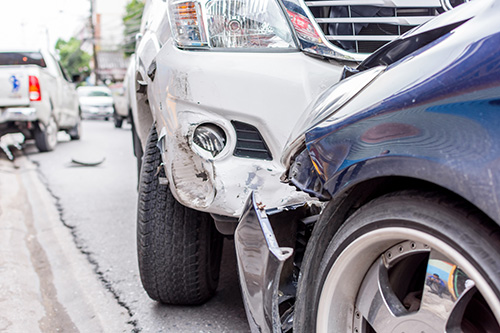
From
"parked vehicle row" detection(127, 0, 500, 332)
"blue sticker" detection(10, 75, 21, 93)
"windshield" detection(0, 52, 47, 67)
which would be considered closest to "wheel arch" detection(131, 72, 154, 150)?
"parked vehicle row" detection(127, 0, 500, 332)

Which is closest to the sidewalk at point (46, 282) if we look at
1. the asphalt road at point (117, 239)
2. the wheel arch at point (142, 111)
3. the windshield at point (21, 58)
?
the asphalt road at point (117, 239)

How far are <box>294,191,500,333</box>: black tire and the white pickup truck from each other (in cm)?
866

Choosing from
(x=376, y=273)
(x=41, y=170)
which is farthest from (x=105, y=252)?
(x=41, y=170)

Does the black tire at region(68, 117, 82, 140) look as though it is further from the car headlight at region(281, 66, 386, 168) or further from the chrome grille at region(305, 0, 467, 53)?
the car headlight at region(281, 66, 386, 168)

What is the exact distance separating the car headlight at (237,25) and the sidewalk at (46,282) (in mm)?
1457

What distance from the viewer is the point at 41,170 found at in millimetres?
7840

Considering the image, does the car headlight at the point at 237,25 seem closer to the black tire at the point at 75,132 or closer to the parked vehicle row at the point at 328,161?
the parked vehicle row at the point at 328,161

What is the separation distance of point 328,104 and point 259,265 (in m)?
0.51

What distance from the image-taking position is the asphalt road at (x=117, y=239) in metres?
2.75

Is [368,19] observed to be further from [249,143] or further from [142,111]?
[142,111]

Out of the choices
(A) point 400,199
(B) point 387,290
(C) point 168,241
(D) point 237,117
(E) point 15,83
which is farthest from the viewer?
(E) point 15,83

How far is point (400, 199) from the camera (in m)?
1.30

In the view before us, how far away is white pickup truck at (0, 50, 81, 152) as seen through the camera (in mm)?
9109

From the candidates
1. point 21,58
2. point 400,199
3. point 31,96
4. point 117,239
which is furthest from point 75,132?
point 400,199
